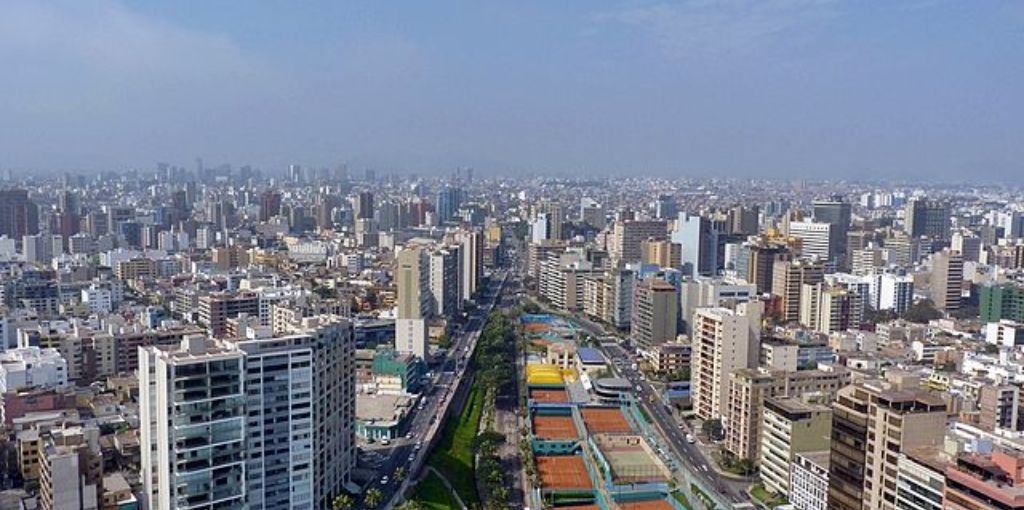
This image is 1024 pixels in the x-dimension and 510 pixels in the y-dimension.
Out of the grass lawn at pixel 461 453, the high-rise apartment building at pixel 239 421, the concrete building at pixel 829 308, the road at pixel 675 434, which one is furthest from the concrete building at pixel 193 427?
the concrete building at pixel 829 308

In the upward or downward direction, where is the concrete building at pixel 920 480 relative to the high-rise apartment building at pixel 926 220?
downward

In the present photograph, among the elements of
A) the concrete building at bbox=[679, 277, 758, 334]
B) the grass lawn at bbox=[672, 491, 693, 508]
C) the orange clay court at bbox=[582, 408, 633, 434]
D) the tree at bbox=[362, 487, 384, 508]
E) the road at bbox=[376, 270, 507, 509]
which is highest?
the concrete building at bbox=[679, 277, 758, 334]

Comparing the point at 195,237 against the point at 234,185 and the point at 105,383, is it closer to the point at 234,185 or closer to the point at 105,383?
the point at 105,383

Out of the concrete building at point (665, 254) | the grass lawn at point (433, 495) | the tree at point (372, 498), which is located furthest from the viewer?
the concrete building at point (665, 254)

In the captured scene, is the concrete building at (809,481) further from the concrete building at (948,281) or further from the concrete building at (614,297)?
the concrete building at (948,281)

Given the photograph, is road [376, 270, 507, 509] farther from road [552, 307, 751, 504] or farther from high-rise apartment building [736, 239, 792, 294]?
high-rise apartment building [736, 239, 792, 294]

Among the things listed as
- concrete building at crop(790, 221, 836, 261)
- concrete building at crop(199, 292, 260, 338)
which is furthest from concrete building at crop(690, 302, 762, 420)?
concrete building at crop(790, 221, 836, 261)
